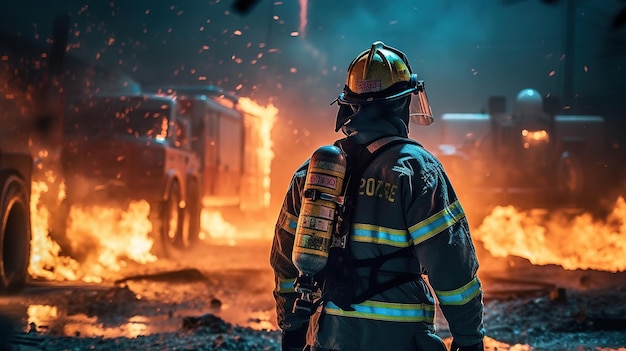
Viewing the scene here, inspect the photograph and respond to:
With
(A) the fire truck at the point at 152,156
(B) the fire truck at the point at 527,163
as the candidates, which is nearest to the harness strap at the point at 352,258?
(A) the fire truck at the point at 152,156

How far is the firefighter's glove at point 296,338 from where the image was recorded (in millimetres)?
2699

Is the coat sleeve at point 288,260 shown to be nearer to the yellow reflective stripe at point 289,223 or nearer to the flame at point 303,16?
the yellow reflective stripe at point 289,223

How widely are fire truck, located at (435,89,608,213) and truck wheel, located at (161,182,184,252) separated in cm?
569

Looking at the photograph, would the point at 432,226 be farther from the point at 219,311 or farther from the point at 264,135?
the point at 264,135

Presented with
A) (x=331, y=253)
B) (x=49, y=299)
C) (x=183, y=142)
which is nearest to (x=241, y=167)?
Answer: (x=183, y=142)

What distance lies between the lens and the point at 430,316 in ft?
7.90

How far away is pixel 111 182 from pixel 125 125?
1.19m

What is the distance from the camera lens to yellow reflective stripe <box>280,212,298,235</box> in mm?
2646

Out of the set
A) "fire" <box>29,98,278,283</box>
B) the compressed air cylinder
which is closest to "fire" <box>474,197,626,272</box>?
"fire" <box>29,98,278,283</box>

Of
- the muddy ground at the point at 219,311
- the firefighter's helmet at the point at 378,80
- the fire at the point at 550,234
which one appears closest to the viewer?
the firefighter's helmet at the point at 378,80

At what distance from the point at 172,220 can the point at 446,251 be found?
9458mm

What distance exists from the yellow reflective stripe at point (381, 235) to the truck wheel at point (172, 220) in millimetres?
8592

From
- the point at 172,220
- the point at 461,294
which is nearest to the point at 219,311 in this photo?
the point at 172,220

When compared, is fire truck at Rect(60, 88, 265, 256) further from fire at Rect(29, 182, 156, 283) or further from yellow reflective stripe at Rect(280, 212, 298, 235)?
yellow reflective stripe at Rect(280, 212, 298, 235)
